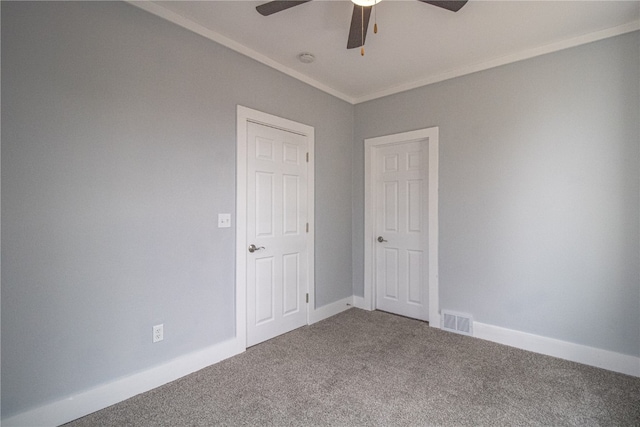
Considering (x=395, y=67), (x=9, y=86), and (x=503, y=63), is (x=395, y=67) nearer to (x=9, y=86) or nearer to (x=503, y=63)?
(x=503, y=63)

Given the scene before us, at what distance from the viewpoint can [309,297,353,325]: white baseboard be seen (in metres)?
3.42

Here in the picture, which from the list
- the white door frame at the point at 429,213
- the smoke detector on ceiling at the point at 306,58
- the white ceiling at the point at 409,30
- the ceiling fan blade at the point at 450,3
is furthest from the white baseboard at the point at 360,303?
the ceiling fan blade at the point at 450,3

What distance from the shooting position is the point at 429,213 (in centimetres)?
330

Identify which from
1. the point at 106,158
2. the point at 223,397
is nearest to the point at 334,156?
the point at 106,158

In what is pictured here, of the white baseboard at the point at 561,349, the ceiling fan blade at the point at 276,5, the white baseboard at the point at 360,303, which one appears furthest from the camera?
the white baseboard at the point at 360,303

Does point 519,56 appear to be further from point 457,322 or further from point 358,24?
point 457,322

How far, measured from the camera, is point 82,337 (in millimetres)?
1864

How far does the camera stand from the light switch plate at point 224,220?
2543mm

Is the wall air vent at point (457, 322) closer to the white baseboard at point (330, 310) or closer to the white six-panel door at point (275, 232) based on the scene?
the white baseboard at point (330, 310)

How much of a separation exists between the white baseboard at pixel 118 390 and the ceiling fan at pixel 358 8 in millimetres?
2478

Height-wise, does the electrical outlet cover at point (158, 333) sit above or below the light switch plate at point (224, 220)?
below

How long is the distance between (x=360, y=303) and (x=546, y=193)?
233cm

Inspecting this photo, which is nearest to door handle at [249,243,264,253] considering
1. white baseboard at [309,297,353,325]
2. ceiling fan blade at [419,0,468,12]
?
white baseboard at [309,297,353,325]

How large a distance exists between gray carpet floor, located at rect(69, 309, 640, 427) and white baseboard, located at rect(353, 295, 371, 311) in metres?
0.96
